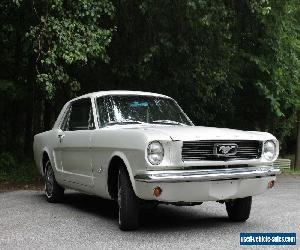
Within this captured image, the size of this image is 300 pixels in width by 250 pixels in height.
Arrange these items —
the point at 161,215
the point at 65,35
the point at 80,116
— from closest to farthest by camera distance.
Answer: the point at 161,215
the point at 80,116
the point at 65,35

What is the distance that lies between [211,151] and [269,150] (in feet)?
3.09

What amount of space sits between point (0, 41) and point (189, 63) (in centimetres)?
523

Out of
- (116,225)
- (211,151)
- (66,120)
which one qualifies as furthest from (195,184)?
(66,120)

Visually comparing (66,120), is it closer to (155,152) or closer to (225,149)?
(155,152)

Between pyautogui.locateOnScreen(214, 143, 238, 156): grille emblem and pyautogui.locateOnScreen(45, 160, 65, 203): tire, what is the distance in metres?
3.82

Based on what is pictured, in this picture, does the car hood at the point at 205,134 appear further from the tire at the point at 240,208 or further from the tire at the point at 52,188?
the tire at the point at 52,188

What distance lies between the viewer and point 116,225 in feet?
24.3

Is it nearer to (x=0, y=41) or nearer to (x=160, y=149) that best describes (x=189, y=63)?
(x=0, y=41)

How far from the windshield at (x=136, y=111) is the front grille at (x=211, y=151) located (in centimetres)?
144

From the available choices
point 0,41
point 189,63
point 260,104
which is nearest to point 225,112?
point 260,104

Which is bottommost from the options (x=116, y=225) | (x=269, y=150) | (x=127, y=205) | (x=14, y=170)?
(x=14, y=170)

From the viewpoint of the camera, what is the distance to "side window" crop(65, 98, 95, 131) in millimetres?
8297

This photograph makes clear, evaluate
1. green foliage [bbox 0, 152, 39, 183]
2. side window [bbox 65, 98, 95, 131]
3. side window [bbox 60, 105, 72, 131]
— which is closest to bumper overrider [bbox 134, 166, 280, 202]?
side window [bbox 65, 98, 95, 131]

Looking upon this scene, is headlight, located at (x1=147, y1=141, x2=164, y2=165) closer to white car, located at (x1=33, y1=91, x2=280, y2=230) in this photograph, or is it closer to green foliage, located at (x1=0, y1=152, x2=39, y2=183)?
white car, located at (x1=33, y1=91, x2=280, y2=230)
